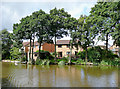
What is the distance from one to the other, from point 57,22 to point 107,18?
943 centimetres

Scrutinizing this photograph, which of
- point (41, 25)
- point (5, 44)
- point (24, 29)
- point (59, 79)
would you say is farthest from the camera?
point (5, 44)

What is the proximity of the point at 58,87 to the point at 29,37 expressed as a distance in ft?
59.4

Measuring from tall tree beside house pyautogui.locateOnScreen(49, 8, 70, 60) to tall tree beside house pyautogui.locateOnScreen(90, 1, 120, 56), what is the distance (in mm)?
5733

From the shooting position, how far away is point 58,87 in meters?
7.30

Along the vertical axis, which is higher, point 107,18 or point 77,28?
point 107,18

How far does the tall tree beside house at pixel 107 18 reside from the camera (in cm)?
1831

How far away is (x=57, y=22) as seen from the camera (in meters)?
22.6

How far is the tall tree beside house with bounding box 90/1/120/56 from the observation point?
18312 mm

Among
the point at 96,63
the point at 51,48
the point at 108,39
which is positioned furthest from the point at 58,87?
the point at 51,48

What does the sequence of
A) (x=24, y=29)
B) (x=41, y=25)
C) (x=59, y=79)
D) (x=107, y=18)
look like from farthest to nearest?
(x=24, y=29), (x=41, y=25), (x=107, y=18), (x=59, y=79)

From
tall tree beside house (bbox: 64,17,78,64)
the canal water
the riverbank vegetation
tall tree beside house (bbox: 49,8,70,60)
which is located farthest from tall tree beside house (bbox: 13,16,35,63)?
the canal water

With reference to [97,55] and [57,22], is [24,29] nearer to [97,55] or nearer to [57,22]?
[57,22]

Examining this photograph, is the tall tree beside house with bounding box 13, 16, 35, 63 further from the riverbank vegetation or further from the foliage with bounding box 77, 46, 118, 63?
the foliage with bounding box 77, 46, 118, 63

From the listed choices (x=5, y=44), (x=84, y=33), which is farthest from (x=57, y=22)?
→ (x=5, y=44)
